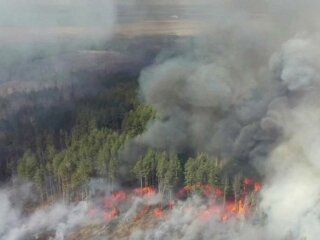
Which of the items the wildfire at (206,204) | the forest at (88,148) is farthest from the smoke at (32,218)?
the wildfire at (206,204)

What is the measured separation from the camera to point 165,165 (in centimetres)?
2864

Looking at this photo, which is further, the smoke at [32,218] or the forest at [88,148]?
the forest at [88,148]

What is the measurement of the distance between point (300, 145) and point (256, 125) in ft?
11.5

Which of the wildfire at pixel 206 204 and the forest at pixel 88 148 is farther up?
the forest at pixel 88 148

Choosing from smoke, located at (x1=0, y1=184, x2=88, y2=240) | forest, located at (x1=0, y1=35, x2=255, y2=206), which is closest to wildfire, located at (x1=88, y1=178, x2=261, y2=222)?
forest, located at (x1=0, y1=35, x2=255, y2=206)

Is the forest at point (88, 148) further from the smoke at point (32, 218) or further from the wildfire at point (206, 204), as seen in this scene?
the smoke at point (32, 218)

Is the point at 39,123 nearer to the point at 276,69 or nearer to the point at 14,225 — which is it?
the point at 14,225

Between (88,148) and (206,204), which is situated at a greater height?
(88,148)

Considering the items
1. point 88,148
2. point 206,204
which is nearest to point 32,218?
point 88,148

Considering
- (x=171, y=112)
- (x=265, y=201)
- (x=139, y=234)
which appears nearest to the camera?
(x=139, y=234)

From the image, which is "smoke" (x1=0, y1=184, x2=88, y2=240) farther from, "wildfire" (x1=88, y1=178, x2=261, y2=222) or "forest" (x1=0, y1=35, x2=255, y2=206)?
"wildfire" (x1=88, y1=178, x2=261, y2=222)

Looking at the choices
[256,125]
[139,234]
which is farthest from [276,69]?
[139,234]

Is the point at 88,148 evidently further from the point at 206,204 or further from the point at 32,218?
the point at 206,204

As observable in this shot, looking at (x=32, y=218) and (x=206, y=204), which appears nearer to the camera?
(x=206, y=204)
